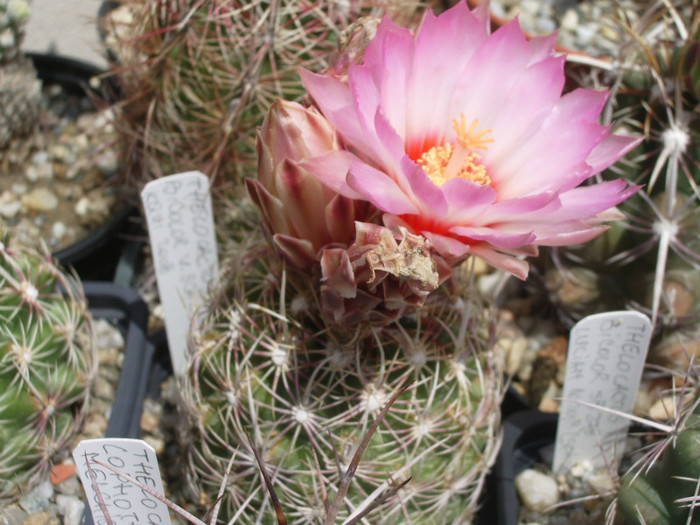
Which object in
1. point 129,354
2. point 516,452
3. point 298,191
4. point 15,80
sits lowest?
point 516,452

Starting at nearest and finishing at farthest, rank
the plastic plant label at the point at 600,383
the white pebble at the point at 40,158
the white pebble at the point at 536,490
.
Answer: the plastic plant label at the point at 600,383
the white pebble at the point at 536,490
the white pebble at the point at 40,158

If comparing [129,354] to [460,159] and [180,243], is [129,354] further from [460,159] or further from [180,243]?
[460,159]

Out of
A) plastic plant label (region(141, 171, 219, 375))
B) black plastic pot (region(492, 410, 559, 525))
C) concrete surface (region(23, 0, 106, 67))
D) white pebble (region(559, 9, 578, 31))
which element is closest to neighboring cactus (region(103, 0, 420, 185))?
plastic plant label (region(141, 171, 219, 375))

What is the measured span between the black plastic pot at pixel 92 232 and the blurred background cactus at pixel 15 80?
0.34 feet

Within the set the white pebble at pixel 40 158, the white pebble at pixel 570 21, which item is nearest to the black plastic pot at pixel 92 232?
the white pebble at pixel 40 158

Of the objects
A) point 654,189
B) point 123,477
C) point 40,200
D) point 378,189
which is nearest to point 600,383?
point 654,189

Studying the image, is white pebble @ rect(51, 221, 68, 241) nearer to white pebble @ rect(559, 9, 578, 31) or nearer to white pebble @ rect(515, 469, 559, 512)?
white pebble @ rect(515, 469, 559, 512)

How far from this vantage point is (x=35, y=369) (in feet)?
2.94

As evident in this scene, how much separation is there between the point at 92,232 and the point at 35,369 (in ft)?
1.57

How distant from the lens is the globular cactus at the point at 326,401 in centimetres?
78

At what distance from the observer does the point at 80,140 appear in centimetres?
151

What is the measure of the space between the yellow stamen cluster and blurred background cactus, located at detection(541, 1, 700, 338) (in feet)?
1.25

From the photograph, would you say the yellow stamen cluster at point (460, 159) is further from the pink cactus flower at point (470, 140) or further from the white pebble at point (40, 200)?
the white pebble at point (40, 200)

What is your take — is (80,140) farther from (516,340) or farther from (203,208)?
(516,340)
